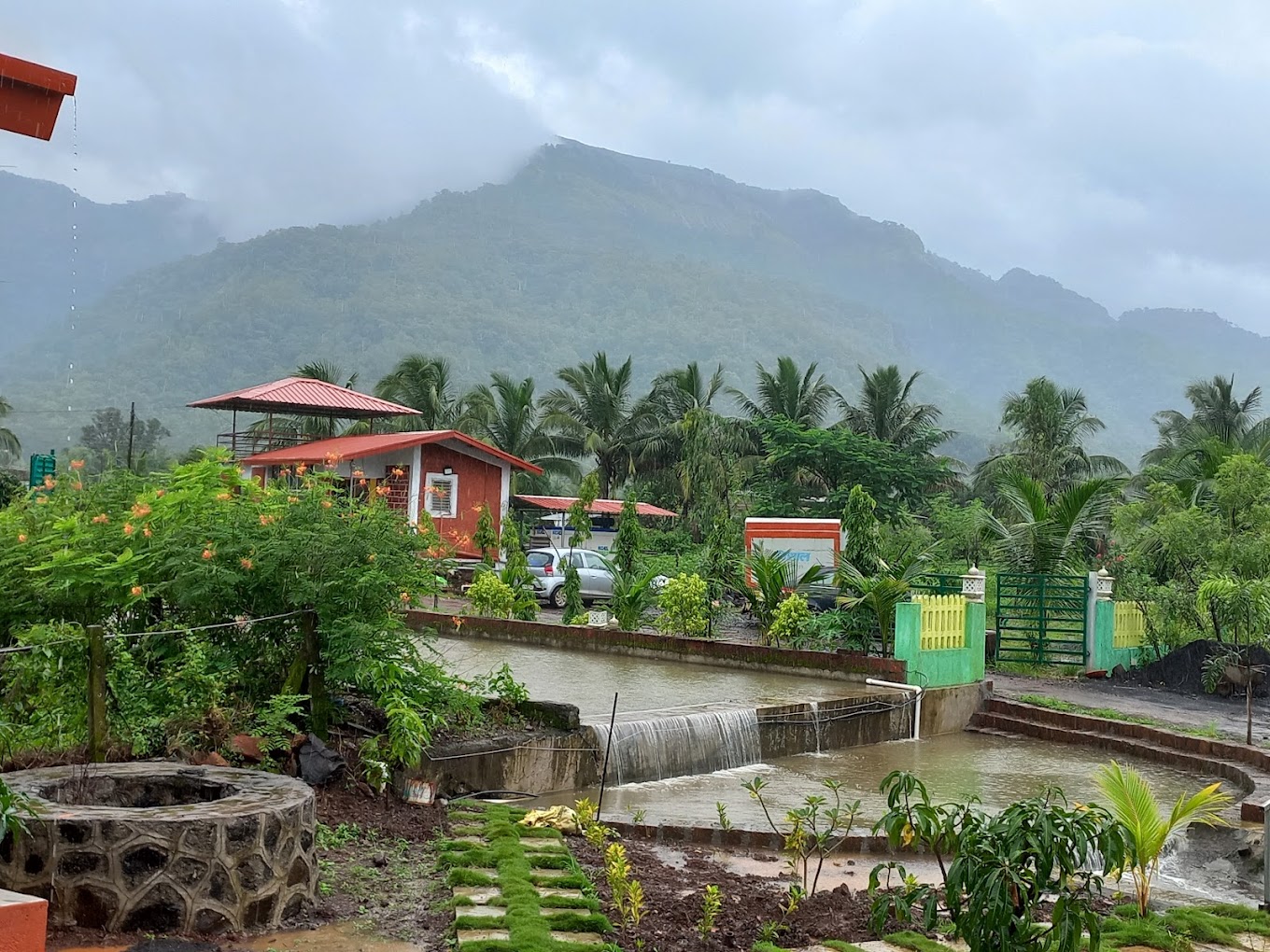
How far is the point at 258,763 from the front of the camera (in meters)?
8.12

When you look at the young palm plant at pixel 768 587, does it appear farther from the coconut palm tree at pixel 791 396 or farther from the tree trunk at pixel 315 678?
the coconut palm tree at pixel 791 396

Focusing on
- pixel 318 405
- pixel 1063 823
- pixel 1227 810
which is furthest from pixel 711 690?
pixel 318 405

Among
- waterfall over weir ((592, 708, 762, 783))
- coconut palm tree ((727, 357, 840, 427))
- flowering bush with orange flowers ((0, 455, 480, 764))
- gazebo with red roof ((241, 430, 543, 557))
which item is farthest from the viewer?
coconut palm tree ((727, 357, 840, 427))

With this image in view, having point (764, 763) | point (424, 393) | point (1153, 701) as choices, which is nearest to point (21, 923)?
point (764, 763)

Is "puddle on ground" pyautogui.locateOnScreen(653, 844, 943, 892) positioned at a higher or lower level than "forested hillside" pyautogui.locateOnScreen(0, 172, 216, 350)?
lower

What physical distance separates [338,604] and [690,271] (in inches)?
7534

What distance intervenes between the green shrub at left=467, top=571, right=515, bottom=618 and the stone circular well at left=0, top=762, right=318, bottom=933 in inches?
560

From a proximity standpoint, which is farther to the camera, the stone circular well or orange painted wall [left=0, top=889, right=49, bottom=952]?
the stone circular well

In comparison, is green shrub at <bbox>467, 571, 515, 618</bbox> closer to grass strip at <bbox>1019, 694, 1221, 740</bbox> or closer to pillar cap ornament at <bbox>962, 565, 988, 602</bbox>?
pillar cap ornament at <bbox>962, 565, 988, 602</bbox>

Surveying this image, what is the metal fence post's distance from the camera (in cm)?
701

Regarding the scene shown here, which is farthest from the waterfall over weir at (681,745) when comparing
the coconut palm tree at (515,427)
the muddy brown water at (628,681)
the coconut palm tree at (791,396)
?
the coconut palm tree at (791,396)

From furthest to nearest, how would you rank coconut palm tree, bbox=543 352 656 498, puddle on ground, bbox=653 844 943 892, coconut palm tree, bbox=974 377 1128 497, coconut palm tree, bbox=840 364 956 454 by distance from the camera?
coconut palm tree, bbox=543 352 656 498, coconut palm tree, bbox=840 364 956 454, coconut palm tree, bbox=974 377 1128 497, puddle on ground, bbox=653 844 943 892

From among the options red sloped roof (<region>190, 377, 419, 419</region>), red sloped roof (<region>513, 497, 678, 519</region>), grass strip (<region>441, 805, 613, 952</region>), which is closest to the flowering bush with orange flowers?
grass strip (<region>441, 805, 613, 952</region>)

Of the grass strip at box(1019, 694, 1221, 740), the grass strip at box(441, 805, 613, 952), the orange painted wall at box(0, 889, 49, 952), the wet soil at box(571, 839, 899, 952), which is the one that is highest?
the orange painted wall at box(0, 889, 49, 952)
